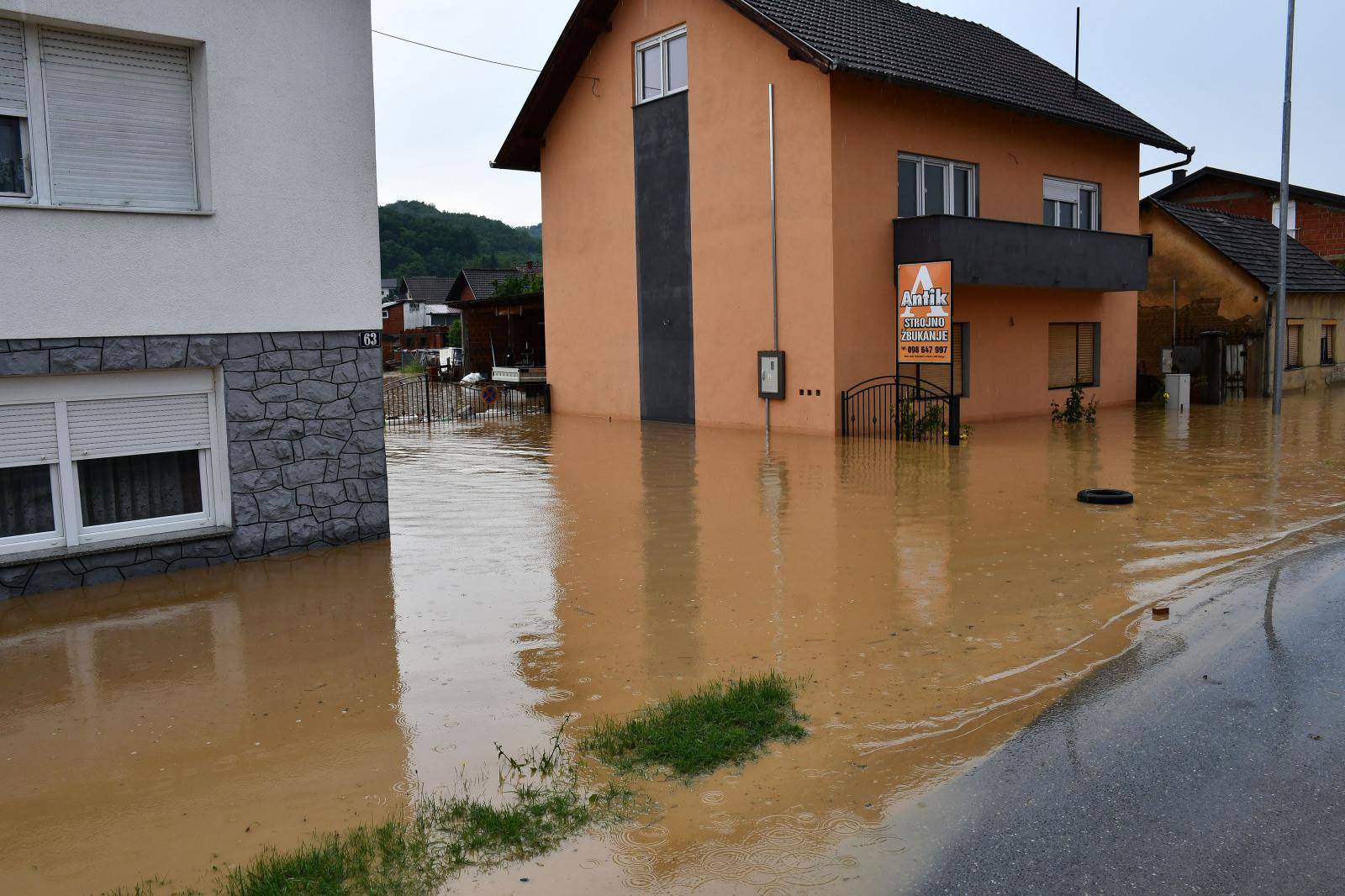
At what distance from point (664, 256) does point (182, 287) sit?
14.7 meters

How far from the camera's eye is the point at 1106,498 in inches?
473

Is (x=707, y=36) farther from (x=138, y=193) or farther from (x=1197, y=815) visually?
(x=1197, y=815)

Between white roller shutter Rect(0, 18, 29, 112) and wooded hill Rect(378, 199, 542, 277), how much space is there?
3504 inches

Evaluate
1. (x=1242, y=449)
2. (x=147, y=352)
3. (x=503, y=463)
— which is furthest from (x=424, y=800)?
(x=1242, y=449)

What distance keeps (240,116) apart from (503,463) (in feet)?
27.9

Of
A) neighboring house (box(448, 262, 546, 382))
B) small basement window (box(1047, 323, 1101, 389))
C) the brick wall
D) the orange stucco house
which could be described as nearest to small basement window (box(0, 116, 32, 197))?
the brick wall

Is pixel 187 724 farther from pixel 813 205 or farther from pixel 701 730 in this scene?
pixel 813 205

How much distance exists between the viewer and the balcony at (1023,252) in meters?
19.9

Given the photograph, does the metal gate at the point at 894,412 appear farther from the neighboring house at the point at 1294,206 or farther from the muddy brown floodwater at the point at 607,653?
the neighboring house at the point at 1294,206

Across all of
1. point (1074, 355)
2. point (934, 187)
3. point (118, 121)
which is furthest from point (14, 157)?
point (1074, 355)

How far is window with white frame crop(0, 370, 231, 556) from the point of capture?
346 inches

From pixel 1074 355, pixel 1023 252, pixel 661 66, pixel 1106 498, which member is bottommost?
pixel 1106 498

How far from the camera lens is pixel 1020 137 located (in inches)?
915

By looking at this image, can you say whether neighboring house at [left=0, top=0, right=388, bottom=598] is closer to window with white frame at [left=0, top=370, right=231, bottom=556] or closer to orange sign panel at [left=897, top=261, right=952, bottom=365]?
window with white frame at [left=0, top=370, right=231, bottom=556]
